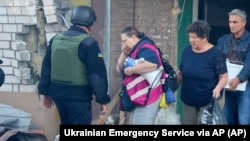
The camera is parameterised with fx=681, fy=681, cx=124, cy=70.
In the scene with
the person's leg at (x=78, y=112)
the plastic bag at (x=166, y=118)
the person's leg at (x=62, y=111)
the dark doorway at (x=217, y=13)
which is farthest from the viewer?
the dark doorway at (x=217, y=13)

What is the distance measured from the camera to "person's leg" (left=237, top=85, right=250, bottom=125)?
759 centimetres

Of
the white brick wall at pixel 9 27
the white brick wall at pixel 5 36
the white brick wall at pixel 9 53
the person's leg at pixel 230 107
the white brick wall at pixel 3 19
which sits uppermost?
the white brick wall at pixel 3 19

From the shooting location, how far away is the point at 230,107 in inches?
307

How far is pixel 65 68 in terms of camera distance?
285 inches

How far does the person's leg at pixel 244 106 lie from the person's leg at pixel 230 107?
100 millimetres

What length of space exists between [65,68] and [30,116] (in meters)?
1.54

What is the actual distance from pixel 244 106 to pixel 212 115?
76cm

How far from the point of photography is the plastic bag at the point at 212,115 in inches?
273

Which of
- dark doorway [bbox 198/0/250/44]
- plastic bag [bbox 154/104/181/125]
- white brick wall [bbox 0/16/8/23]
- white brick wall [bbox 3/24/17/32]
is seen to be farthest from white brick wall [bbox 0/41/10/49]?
plastic bag [bbox 154/104/181/125]

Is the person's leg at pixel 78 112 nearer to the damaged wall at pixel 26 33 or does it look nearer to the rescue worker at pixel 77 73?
the rescue worker at pixel 77 73

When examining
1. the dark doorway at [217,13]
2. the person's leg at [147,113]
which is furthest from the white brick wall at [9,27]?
the person's leg at [147,113]

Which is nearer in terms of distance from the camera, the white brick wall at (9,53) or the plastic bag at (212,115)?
the plastic bag at (212,115)

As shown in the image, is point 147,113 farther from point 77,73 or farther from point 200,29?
point 200,29

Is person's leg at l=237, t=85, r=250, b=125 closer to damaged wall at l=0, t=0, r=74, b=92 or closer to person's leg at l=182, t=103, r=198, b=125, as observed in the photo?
person's leg at l=182, t=103, r=198, b=125
